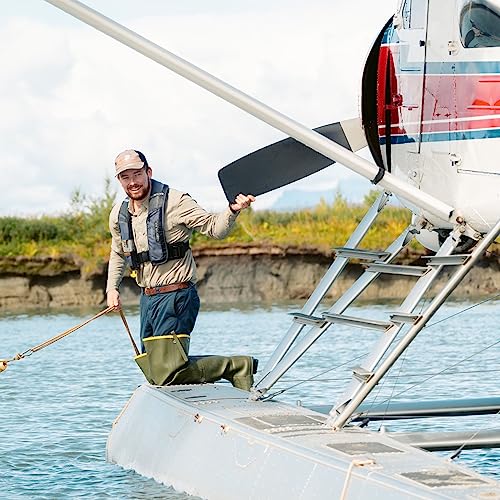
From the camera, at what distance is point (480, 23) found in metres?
7.98

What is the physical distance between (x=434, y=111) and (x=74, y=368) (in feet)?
39.3

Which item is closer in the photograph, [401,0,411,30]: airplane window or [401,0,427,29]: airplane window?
[401,0,427,29]: airplane window

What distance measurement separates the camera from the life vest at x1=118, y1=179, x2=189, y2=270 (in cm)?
1011

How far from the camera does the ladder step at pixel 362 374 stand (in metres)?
8.09

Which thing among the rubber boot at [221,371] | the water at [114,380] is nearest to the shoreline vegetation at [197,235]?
the water at [114,380]

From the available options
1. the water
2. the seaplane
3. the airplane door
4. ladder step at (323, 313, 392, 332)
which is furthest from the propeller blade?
the water

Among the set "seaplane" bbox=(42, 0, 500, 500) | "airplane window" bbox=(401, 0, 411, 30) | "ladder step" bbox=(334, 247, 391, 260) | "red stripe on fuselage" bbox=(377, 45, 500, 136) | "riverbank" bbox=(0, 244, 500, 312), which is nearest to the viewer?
"seaplane" bbox=(42, 0, 500, 500)

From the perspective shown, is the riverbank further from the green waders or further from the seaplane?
the seaplane

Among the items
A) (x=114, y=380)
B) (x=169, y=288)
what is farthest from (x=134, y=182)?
(x=114, y=380)

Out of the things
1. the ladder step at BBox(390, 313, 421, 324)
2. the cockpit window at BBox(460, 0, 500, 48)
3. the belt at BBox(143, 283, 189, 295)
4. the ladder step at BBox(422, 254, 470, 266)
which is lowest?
the belt at BBox(143, 283, 189, 295)

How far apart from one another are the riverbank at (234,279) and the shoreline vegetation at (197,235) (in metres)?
0.06

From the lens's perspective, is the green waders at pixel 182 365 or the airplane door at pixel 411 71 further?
the green waders at pixel 182 365

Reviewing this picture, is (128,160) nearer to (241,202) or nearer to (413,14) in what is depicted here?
(241,202)

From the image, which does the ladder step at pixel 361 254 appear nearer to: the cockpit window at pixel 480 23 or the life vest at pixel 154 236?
the life vest at pixel 154 236
